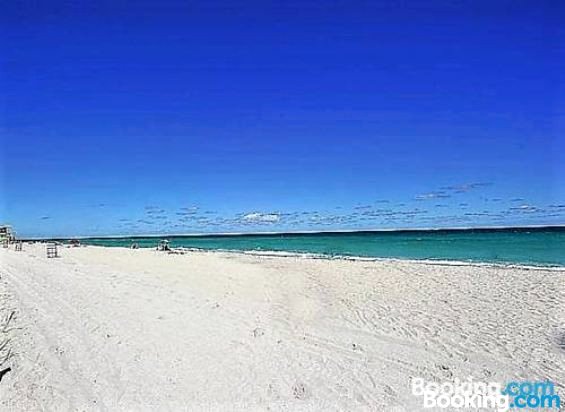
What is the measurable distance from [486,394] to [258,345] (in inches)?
129

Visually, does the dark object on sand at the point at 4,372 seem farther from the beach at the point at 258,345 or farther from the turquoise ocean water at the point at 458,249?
the turquoise ocean water at the point at 458,249

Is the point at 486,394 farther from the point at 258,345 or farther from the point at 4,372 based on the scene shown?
the point at 4,372

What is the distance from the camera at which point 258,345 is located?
23.9 ft

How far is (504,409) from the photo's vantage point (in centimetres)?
512

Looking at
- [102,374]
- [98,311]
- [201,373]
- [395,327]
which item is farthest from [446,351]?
[98,311]

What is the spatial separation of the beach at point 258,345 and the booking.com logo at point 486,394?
0.55 feet

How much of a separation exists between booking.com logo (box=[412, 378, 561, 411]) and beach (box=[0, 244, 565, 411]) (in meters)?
0.17

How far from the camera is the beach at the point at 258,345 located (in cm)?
544

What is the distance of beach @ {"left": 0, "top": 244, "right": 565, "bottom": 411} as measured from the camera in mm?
5441

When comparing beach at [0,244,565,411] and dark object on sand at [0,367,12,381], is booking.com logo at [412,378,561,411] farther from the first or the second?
dark object on sand at [0,367,12,381]

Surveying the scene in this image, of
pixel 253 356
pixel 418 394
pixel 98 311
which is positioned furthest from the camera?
pixel 98 311

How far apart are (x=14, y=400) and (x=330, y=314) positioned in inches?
246

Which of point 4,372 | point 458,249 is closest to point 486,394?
point 4,372

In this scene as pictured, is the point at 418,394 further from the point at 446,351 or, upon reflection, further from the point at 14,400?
the point at 14,400
